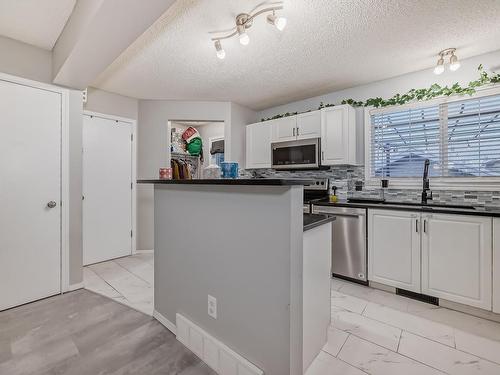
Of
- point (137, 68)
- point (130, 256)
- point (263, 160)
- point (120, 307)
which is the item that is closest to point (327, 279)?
point (120, 307)

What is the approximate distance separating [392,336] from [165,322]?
1776 millimetres

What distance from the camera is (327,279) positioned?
1.72 m

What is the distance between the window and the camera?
2.57 m

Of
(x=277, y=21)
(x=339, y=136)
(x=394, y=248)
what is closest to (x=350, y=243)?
(x=394, y=248)

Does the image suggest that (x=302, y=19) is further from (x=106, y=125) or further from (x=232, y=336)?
(x=106, y=125)

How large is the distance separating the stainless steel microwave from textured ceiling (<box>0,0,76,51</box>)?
109 inches

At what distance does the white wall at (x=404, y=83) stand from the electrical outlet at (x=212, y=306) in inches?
125

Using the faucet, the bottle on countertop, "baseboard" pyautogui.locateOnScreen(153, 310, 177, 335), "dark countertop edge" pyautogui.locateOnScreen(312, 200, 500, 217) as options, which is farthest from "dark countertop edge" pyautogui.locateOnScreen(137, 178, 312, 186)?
the faucet

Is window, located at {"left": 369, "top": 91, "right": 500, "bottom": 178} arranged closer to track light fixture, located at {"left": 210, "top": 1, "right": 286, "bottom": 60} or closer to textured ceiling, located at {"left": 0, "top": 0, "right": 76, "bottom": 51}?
track light fixture, located at {"left": 210, "top": 1, "right": 286, "bottom": 60}

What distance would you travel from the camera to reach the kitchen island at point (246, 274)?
126 cm

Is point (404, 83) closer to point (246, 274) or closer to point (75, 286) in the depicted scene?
point (246, 274)

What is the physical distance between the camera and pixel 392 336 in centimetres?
189

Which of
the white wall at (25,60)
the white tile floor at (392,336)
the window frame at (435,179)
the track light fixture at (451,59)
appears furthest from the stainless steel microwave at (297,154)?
the white wall at (25,60)

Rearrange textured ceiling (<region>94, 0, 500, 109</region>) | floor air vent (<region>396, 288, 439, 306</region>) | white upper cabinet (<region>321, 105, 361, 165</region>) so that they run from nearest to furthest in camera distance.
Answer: textured ceiling (<region>94, 0, 500, 109</region>) < floor air vent (<region>396, 288, 439, 306</region>) < white upper cabinet (<region>321, 105, 361, 165</region>)
